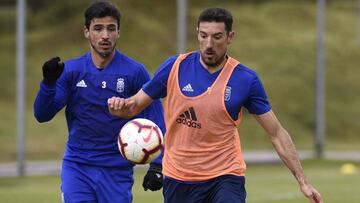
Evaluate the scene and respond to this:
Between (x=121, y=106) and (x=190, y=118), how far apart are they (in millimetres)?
534

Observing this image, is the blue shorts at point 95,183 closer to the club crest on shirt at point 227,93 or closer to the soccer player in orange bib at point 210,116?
the soccer player in orange bib at point 210,116

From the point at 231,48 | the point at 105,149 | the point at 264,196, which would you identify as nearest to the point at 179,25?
the point at 231,48

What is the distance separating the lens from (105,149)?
25.6ft

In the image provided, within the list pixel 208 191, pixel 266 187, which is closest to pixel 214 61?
pixel 208 191

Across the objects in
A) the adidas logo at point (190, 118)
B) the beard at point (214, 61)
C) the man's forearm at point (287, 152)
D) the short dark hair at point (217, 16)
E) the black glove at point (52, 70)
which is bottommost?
the man's forearm at point (287, 152)

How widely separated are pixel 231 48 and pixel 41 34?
703 cm

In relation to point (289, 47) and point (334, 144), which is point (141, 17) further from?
point (334, 144)

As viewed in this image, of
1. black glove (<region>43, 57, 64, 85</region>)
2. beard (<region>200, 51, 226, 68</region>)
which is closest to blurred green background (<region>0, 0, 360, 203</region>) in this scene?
black glove (<region>43, 57, 64, 85</region>)

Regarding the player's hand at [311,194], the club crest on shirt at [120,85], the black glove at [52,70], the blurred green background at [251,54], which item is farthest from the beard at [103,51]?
the blurred green background at [251,54]

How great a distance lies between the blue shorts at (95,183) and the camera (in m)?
7.57

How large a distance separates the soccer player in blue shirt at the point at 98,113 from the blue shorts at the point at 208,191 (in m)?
0.54

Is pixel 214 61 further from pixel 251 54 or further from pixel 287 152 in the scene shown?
pixel 251 54

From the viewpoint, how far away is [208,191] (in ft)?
23.2

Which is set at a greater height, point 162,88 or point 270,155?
point 162,88
